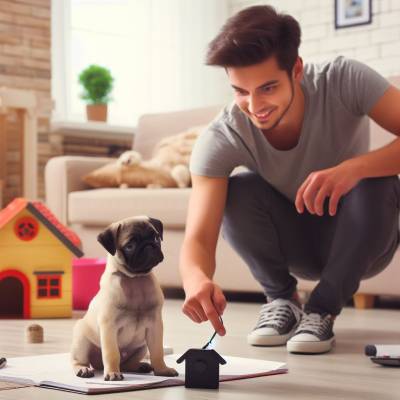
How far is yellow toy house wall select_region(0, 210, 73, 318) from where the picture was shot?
2754 millimetres

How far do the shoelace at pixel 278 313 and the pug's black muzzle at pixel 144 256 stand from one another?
67 cm

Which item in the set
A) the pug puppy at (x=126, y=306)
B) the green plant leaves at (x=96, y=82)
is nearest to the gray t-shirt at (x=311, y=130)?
the pug puppy at (x=126, y=306)

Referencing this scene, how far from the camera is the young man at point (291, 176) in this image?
174 centimetres

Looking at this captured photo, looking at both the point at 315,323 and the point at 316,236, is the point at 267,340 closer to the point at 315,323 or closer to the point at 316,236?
the point at 315,323

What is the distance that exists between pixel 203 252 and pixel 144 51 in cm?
367

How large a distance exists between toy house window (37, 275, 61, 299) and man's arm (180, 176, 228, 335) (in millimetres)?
1008

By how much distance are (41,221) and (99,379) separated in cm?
140

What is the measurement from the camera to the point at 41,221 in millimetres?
2779

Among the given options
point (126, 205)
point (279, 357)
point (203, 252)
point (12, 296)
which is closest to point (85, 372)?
point (203, 252)

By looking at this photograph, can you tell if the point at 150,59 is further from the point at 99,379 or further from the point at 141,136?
the point at 99,379

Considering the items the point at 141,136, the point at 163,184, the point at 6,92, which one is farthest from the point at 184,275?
the point at 6,92

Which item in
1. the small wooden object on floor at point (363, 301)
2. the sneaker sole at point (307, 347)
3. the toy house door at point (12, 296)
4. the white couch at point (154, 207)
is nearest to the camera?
the sneaker sole at point (307, 347)

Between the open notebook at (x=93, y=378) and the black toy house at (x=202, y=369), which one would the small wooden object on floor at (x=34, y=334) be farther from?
the black toy house at (x=202, y=369)

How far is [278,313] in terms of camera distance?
81.4 inches
